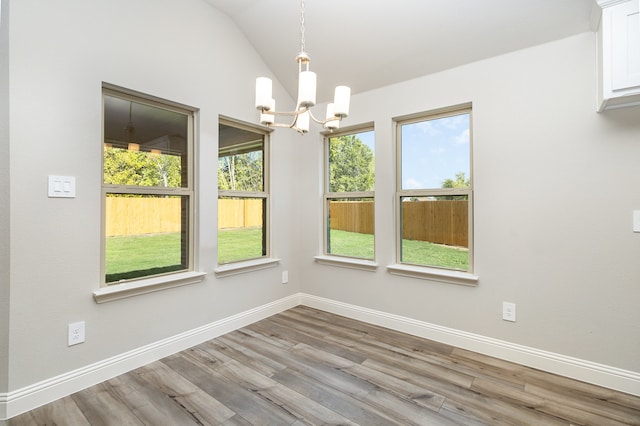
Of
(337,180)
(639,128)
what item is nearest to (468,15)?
(639,128)

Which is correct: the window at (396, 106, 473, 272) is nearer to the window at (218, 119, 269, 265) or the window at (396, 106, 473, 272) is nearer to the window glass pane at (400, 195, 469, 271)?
the window glass pane at (400, 195, 469, 271)

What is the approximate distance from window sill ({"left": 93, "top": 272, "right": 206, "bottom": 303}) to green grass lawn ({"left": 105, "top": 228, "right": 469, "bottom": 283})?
84 millimetres

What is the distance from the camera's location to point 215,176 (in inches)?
109

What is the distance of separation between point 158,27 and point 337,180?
2111 mm

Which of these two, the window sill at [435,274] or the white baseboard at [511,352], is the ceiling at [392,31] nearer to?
the window sill at [435,274]

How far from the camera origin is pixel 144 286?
7.45 feet

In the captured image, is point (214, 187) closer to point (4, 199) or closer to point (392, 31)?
point (4, 199)

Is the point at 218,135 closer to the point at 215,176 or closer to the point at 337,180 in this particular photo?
the point at 215,176

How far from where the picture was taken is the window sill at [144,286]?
2076 millimetres

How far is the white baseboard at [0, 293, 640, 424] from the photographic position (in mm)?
1823

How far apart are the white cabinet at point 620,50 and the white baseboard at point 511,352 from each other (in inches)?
68.7

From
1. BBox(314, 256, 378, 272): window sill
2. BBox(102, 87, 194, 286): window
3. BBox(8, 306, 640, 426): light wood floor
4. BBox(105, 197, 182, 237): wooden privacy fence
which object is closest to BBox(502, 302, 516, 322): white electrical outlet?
BBox(8, 306, 640, 426): light wood floor

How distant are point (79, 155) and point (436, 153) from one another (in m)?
2.78

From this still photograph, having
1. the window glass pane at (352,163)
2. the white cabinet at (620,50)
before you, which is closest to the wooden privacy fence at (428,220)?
the window glass pane at (352,163)
